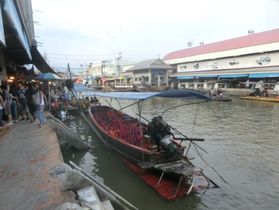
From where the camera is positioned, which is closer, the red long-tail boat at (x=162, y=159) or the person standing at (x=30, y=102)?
Result: the red long-tail boat at (x=162, y=159)

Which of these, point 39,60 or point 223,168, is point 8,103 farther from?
point 223,168

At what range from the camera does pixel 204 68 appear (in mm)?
51531

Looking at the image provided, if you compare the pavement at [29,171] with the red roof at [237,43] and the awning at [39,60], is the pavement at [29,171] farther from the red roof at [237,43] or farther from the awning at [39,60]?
the red roof at [237,43]

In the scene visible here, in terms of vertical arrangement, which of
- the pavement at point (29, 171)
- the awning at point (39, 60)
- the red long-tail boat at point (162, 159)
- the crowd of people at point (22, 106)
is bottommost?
the red long-tail boat at point (162, 159)

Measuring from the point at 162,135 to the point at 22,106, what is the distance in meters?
7.32

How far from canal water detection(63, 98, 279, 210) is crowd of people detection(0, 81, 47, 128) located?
6.73 feet

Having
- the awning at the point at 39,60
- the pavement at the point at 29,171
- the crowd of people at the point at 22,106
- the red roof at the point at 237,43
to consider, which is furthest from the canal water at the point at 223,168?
the red roof at the point at 237,43

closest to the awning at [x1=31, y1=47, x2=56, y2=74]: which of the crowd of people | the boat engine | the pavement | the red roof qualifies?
the crowd of people

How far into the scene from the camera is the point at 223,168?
10547mm

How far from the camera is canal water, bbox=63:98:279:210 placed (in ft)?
26.1

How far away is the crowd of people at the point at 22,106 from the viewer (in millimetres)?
11145

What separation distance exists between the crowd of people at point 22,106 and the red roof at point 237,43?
34428 millimetres

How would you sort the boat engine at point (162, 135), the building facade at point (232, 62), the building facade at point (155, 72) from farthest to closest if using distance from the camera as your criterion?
1. the building facade at point (155, 72)
2. the building facade at point (232, 62)
3. the boat engine at point (162, 135)

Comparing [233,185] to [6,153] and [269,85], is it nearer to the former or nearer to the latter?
[6,153]
